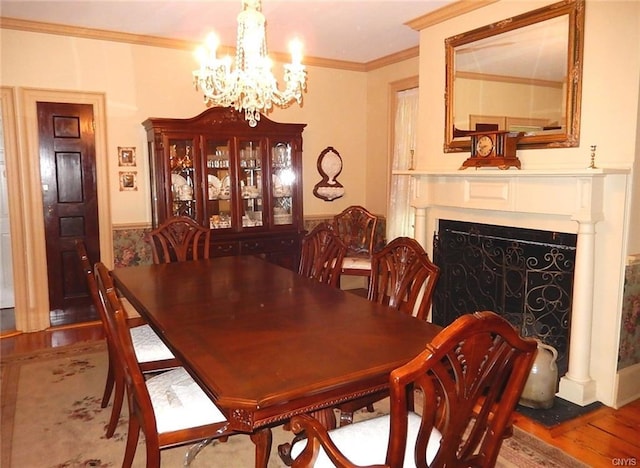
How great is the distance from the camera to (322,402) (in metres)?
1.46

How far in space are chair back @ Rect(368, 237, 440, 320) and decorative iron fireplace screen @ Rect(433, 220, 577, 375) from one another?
1080mm

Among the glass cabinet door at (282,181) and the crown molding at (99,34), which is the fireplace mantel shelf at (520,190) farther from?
the crown molding at (99,34)

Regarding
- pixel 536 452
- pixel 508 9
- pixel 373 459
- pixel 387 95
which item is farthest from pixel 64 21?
pixel 536 452

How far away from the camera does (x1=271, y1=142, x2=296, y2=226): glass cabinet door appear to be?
478 centimetres

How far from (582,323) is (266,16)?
3.11 m

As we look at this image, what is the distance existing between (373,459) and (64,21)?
4.05 m

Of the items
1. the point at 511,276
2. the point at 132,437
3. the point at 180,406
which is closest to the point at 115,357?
the point at 132,437

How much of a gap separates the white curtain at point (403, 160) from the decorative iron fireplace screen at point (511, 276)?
110cm

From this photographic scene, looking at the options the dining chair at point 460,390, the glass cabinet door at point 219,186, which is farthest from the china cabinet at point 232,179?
the dining chair at point 460,390

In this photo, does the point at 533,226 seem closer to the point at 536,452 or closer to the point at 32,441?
the point at 536,452

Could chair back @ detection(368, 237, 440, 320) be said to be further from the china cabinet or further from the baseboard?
the china cabinet

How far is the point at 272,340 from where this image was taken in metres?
1.77

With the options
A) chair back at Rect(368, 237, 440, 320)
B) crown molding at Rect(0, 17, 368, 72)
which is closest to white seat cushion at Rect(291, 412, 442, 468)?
chair back at Rect(368, 237, 440, 320)

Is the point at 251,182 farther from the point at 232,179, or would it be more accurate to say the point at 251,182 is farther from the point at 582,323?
the point at 582,323
